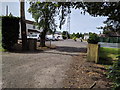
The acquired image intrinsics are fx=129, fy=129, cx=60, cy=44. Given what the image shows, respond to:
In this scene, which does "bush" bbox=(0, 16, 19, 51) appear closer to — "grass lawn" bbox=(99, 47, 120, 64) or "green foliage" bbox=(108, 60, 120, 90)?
"grass lawn" bbox=(99, 47, 120, 64)

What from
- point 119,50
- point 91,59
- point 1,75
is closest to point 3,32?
point 1,75

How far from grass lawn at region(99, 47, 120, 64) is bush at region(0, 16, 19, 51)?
701cm

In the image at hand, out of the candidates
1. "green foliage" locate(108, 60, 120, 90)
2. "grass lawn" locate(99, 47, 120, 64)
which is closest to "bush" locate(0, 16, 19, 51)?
"grass lawn" locate(99, 47, 120, 64)

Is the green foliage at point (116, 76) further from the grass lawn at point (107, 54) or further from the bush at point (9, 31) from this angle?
the bush at point (9, 31)

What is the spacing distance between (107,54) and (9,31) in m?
7.52

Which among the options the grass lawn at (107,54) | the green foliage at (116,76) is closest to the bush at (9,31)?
the grass lawn at (107,54)

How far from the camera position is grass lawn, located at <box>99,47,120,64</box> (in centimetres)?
731

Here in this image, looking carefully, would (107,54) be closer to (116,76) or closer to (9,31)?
(116,76)

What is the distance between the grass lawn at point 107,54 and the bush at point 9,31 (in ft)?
23.0

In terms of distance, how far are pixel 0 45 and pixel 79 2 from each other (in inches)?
300

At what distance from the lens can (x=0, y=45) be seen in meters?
10.6

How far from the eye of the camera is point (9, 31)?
33.8 ft

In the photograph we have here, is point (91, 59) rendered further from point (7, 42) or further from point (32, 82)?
point (7, 42)

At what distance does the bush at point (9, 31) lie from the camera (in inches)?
398
